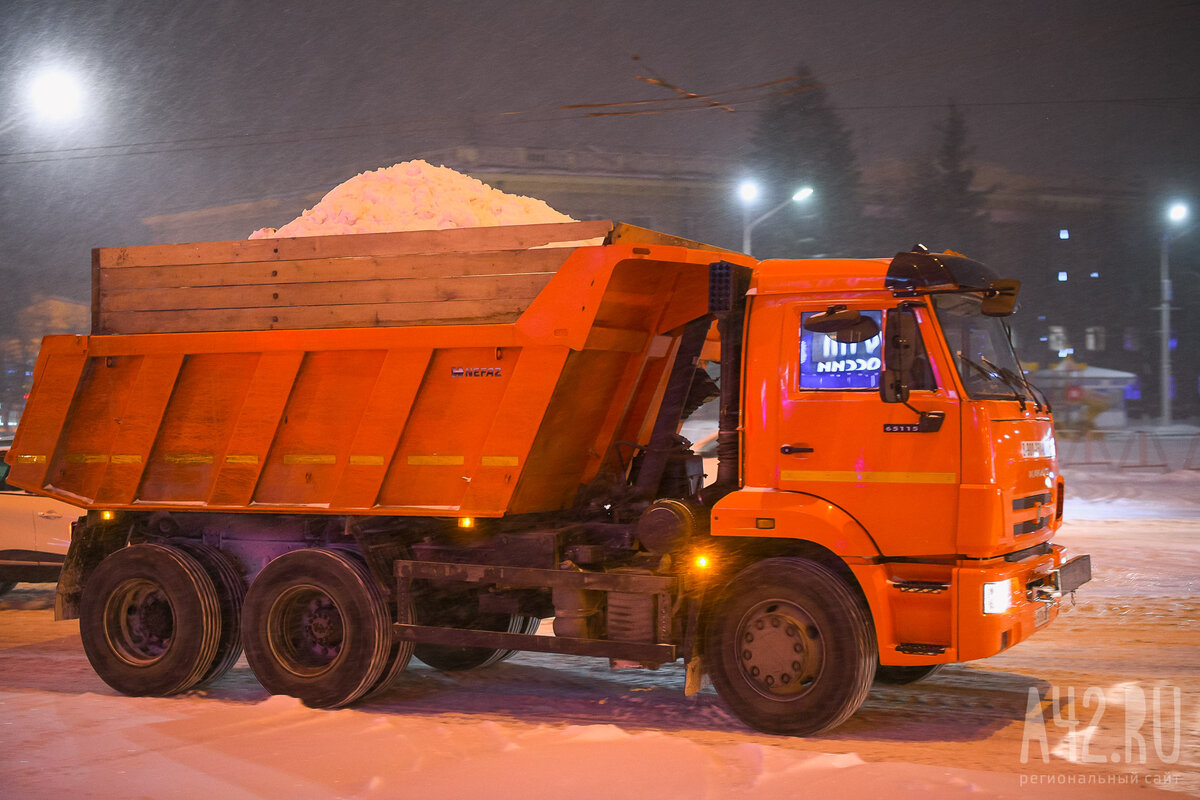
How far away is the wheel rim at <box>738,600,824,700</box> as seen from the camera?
6.72 meters

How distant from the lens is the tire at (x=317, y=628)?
7.81 m

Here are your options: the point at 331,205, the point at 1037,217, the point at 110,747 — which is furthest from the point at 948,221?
the point at 110,747

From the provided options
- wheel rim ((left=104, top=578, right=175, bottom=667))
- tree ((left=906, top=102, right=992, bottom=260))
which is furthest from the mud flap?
tree ((left=906, top=102, right=992, bottom=260))

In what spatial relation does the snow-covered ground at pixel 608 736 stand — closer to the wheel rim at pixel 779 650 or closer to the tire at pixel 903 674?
the tire at pixel 903 674

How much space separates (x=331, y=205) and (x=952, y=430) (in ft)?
20.2

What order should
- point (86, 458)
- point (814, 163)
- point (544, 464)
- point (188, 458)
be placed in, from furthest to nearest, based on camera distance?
point (814, 163) → point (86, 458) → point (188, 458) → point (544, 464)

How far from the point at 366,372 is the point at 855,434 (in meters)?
3.35

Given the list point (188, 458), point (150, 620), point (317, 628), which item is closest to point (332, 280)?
point (188, 458)

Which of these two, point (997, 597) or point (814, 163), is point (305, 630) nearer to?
point (997, 597)

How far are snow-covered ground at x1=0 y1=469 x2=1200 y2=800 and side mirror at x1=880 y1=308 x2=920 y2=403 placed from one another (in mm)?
1990

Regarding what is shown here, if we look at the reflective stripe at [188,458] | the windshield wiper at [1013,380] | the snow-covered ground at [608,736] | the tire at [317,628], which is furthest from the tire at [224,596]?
the windshield wiper at [1013,380]

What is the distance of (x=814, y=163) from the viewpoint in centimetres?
5684

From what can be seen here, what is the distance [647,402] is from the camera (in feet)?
27.3

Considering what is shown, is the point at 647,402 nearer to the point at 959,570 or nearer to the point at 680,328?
the point at 680,328
